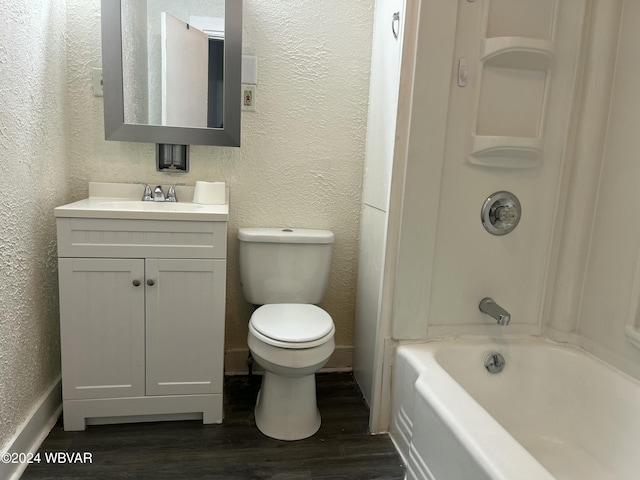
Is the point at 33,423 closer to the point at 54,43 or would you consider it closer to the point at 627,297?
the point at 54,43

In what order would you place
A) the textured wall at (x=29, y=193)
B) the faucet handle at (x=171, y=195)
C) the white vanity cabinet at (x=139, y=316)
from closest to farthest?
the textured wall at (x=29, y=193) < the white vanity cabinet at (x=139, y=316) < the faucet handle at (x=171, y=195)

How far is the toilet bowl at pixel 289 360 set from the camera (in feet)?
5.10

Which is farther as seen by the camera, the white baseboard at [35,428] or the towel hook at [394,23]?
the towel hook at [394,23]

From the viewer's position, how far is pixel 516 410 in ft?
5.33

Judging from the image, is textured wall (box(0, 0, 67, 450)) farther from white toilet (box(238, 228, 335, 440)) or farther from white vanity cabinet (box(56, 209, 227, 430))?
white toilet (box(238, 228, 335, 440))

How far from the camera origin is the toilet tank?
189 cm

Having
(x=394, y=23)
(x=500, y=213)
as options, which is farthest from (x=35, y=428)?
(x=394, y=23)

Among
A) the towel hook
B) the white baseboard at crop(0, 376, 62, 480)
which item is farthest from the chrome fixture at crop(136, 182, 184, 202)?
the towel hook

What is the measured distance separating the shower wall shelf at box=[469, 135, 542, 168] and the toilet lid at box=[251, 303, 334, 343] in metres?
0.82

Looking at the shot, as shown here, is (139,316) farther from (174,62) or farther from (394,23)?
(394,23)

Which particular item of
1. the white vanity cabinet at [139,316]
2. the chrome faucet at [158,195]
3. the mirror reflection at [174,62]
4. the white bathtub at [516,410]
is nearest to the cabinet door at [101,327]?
the white vanity cabinet at [139,316]

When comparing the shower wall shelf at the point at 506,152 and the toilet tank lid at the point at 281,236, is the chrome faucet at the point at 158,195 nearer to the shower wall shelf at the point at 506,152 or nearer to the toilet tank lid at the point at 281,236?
the toilet tank lid at the point at 281,236

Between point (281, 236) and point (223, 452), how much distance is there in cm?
85

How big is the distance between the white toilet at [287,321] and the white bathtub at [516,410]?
0.34m
